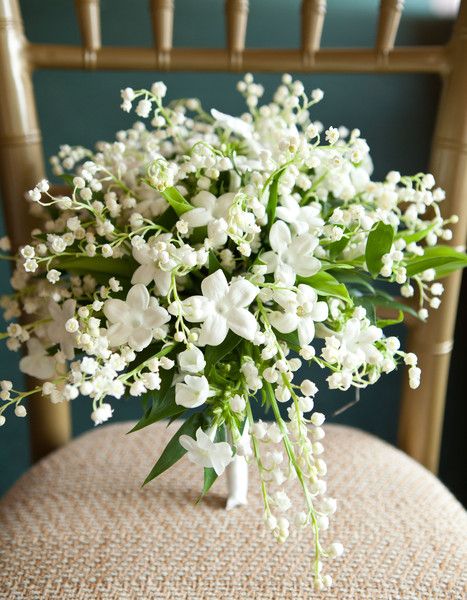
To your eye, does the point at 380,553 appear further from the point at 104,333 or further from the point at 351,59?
the point at 351,59

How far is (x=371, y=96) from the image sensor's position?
116cm

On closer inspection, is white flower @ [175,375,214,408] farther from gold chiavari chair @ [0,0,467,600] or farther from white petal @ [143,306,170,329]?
gold chiavari chair @ [0,0,467,600]

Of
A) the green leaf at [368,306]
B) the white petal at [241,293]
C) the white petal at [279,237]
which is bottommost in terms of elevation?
the green leaf at [368,306]

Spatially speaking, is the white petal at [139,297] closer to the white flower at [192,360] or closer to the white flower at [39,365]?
the white flower at [192,360]

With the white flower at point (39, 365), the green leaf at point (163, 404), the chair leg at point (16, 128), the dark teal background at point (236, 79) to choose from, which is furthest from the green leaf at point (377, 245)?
the dark teal background at point (236, 79)

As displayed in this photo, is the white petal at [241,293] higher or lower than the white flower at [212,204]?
lower

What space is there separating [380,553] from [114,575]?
0.90ft

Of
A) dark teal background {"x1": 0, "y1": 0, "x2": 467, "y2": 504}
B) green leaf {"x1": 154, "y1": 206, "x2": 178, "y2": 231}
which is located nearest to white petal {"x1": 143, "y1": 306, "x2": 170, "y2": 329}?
green leaf {"x1": 154, "y1": 206, "x2": 178, "y2": 231}

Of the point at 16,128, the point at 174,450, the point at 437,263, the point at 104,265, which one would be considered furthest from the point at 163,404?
the point at 16,128

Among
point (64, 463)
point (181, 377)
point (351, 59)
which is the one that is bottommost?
point (64, 463)

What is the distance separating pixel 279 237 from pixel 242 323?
9cm

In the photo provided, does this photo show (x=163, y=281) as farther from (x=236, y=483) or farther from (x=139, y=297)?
(x=236, y=483)

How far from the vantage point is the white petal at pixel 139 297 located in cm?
57

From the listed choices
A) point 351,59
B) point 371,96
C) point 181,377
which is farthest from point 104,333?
point 371,96
